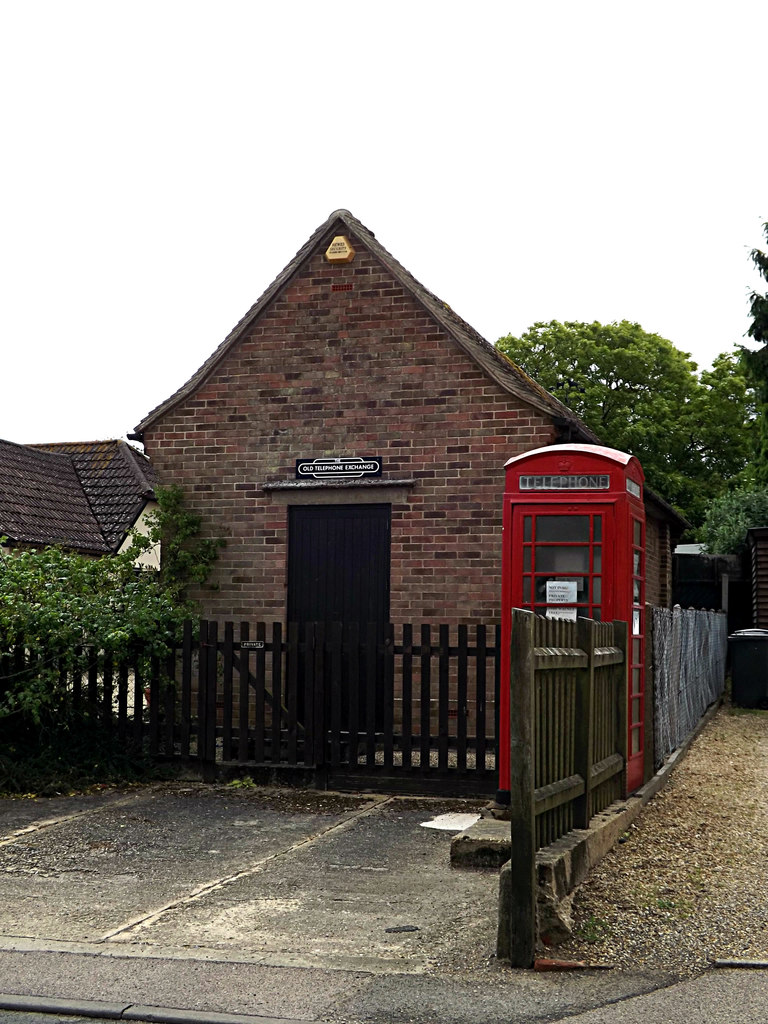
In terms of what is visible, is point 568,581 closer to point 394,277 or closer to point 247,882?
point 247,882

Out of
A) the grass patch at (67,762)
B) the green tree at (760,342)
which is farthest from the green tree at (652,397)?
the grass patch at (67,762)

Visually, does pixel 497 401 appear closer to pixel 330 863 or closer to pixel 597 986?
pixel 330 863

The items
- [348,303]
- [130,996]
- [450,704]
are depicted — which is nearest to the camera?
[130,996]

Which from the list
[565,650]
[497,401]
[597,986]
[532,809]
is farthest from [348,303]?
[597,986]

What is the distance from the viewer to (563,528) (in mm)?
8344

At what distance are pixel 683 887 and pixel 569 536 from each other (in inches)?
104

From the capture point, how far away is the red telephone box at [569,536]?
327 inches

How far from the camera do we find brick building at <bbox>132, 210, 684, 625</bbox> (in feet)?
38.0

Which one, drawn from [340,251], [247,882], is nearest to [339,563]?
[340,251]

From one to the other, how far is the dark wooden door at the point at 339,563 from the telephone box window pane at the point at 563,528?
3.68 metres

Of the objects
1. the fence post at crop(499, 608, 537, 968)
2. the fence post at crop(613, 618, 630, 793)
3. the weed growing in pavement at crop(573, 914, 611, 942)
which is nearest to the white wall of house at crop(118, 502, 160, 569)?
the fence post at crop(613, 618, 630, 793)

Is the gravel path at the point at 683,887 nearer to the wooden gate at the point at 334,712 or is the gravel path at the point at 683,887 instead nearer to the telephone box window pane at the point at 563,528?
the wooden gate at the point at 334,712

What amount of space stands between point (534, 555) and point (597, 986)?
3780mm

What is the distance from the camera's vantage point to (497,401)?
11578 millimetres
